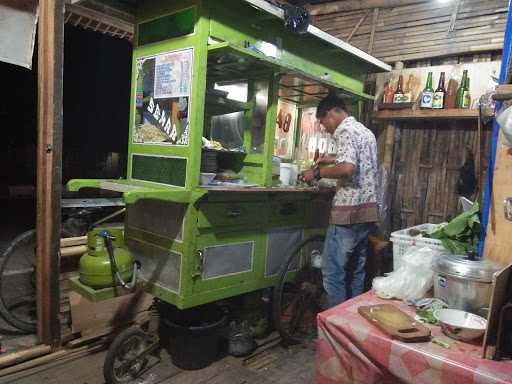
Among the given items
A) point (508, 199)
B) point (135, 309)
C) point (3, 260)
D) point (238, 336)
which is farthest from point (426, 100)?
point (3, 260)

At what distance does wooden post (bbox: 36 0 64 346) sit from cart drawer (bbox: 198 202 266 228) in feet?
4.24

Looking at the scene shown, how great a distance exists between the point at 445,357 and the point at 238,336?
238 centimetres

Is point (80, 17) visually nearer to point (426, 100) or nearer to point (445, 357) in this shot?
point (426, 100)

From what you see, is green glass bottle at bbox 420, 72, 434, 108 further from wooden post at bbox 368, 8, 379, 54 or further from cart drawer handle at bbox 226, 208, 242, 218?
cart drawer handle at bbox 226, 208, 242, 218

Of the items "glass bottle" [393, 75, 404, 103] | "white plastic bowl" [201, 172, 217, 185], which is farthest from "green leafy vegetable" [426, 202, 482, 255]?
"glass bottle" [393, 75, 404, 103]

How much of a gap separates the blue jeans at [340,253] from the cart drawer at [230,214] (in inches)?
27.5

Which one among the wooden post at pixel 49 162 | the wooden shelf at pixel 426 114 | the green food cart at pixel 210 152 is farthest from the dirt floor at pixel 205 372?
the wooden shelf at pixel 426 114

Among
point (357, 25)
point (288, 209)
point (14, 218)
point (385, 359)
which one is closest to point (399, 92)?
point (357, 25)

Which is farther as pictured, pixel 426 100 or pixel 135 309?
pixel 426 100

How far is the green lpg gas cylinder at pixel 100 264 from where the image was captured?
306 centimetres

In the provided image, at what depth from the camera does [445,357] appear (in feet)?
5.08

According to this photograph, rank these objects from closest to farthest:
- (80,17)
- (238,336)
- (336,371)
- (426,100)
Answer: (336,371), (238,336), (426,100), (80,17)

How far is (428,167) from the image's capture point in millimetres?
4656

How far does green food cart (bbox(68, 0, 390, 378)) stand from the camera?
9.94ft
